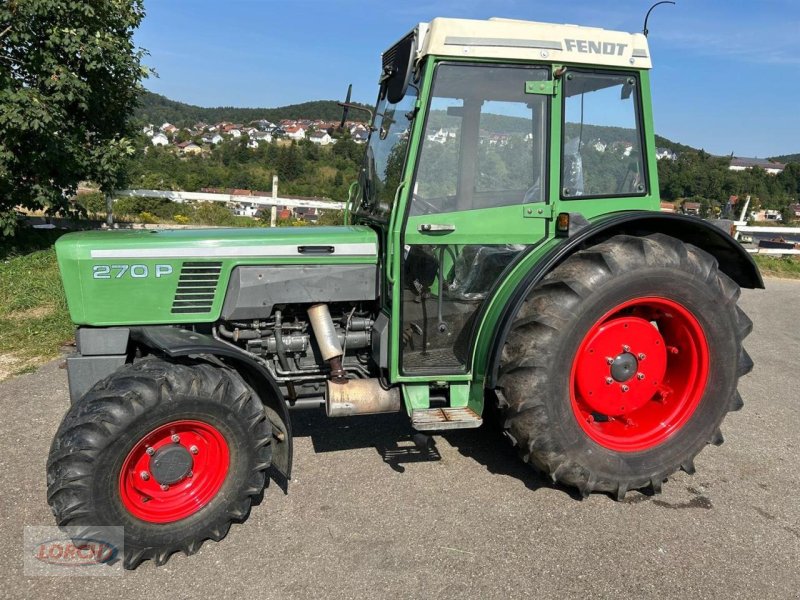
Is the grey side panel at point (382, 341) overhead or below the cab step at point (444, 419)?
overhead

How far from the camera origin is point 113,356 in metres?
3.07

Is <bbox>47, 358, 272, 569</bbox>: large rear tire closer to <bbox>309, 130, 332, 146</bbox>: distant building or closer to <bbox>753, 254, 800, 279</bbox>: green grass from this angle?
<bbox>309, 130, 332, 146</bbox>: distant building

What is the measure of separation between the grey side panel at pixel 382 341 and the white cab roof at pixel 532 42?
4.68 ft

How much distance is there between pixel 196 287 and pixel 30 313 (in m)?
4.57

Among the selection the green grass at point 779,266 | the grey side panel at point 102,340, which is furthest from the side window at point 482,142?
the green grass at point 779,266

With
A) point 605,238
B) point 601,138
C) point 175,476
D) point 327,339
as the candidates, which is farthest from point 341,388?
point 601,138

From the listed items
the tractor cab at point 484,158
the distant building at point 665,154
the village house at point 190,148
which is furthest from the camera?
the village house at point 190,148

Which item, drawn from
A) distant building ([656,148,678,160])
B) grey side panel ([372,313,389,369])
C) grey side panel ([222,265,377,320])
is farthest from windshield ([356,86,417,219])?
distant building ([656,148,678,160])

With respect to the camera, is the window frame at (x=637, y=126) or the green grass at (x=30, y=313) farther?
the green grass at (x=30, y=313)

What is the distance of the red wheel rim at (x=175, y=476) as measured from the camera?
272 centimetres

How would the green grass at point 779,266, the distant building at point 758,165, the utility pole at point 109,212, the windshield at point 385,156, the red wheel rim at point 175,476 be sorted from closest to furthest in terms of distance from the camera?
the red wheel rim at point 175,476 < the windshield at point 385,156 < the utility pole at point 109,212 < the green grass at point 779,266 < the distant building at point 758,165

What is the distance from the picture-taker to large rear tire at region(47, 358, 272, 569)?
99.9 inches

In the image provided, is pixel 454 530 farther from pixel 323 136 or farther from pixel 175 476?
pixel 323 136

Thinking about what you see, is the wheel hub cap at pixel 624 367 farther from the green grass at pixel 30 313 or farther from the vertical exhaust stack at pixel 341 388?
the green grass at pixel 30 313
